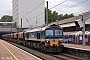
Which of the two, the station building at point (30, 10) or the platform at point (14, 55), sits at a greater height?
the station building at point (30, 10)

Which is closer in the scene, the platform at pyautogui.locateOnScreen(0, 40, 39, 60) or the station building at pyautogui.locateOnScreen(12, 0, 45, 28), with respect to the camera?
the platform at pyautogui.locateOnScreen(0, 40, 39, 60)

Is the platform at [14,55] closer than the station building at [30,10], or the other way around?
the platform at [14,55]

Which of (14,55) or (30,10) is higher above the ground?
(30,10)

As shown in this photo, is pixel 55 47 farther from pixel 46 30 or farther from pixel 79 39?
pixel 79 39

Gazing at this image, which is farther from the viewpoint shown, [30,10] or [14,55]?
[30,10]

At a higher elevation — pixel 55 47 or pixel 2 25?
pixel 2 25

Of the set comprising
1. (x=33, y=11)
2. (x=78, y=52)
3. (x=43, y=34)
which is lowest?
(x=78, y=52)

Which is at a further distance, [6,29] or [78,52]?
[6,29]

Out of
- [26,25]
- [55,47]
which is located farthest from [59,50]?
[26,25]

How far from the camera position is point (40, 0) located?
122688 mm

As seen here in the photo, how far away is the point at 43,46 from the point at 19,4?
96277mm

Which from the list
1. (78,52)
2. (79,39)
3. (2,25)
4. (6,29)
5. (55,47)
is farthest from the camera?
(2,25)

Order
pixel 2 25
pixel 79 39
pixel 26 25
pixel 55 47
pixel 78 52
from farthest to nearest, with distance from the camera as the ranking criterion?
pixel 2 25, pixel 26 25, pixel 79 39, pixel 55 47, pixel 78 52

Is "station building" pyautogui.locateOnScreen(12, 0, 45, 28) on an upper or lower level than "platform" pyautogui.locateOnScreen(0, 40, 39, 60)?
upper
